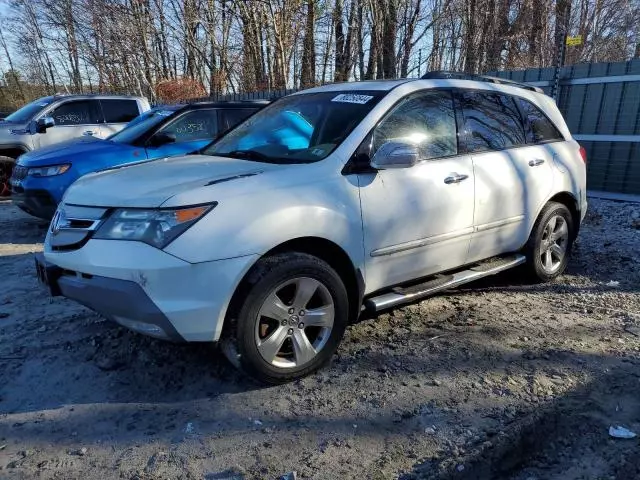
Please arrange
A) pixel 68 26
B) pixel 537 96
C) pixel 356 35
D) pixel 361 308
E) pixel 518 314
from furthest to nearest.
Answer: pixel 68 26, pixel 356 35, pixel 537 96, pixel 518 314, pixel 361 308

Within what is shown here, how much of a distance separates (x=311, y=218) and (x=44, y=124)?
7715 millimetres

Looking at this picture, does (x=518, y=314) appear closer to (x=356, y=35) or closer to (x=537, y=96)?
(x=537, y=96)

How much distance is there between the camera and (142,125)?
713 centimetres

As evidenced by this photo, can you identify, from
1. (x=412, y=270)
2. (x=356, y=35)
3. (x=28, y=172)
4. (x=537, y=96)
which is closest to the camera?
(x=412, y=270)

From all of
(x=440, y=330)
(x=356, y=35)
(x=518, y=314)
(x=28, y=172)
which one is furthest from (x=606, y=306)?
(x=356, y=35)

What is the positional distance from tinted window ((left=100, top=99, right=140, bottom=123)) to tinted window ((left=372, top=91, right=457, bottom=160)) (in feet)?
24.6

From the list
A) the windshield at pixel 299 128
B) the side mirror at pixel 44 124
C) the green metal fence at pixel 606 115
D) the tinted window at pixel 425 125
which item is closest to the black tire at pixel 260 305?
the windshield at pixel 299 128

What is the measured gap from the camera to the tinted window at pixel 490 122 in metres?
4.05

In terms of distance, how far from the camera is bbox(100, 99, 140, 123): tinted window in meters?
9.59

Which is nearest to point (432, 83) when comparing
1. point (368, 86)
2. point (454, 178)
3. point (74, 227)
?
point (368, 86)

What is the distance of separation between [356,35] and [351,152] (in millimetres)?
16303

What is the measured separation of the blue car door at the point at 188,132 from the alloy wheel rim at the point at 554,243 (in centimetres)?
441

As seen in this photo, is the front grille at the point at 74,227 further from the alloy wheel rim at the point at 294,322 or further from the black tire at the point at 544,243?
the black tire at the point at 544,243

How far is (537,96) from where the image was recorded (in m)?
4.77
